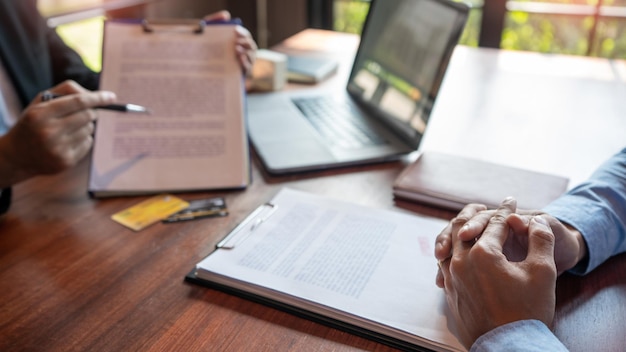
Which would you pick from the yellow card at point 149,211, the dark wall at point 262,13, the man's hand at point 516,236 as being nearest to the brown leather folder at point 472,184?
the man's hand at point 516,236

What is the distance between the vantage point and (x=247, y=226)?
82cm

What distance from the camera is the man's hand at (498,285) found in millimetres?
570

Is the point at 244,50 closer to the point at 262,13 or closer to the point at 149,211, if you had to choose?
the point at 149,211

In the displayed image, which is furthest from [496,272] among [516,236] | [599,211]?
[599,211]

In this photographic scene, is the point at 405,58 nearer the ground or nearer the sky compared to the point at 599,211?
nearer the sky

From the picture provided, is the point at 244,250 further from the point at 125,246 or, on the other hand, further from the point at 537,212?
the point at 537,212

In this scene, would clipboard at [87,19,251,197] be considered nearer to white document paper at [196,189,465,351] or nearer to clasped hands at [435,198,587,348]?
white document paper at [196,189,465,351]

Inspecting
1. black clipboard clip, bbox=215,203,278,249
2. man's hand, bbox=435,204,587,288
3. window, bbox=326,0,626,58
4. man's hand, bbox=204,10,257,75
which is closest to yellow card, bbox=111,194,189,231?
black clipboard clip, bbox=215,203,278,249

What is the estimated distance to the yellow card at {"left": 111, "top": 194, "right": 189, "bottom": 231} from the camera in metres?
0.87

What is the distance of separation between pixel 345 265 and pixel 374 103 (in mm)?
639

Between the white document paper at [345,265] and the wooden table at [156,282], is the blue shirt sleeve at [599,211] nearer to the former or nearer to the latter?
the wooden table at [156,282]

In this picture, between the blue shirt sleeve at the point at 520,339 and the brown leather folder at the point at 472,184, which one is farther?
the brown leather folder at the point at 472,184

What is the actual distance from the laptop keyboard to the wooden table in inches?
3.8

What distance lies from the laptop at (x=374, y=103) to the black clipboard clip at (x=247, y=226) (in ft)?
0.54
